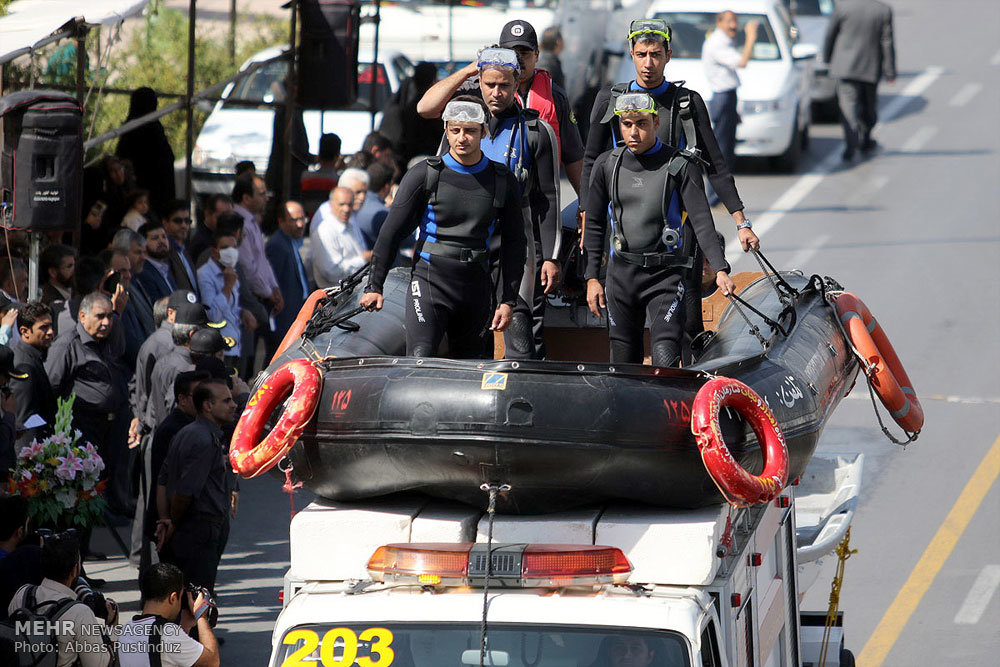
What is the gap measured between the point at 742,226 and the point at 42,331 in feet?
15.5

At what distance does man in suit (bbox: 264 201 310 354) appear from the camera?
47.3 feet

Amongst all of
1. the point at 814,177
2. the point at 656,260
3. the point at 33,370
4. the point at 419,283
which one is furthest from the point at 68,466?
the point at 814,177

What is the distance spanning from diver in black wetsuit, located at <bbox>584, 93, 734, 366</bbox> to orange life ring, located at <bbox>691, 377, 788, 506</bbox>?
5.73 ft

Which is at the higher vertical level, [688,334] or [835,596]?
[688,334]

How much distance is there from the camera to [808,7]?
87.0 feet

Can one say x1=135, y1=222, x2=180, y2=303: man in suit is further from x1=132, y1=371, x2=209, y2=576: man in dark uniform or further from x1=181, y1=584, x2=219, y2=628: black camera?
x1=181, y1=584, x2=219, y2=628: black camera

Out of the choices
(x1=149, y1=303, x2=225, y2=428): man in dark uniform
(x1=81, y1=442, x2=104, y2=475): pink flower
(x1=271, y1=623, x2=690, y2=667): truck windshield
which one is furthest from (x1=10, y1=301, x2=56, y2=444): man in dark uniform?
(x1=271, y1=623, x2=690, y2=667): truck windshield

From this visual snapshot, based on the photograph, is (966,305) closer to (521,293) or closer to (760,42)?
(760,42)

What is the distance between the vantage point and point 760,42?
22109 mm

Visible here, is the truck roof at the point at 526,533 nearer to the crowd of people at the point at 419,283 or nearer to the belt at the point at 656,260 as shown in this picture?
the crowd of people at the point at 419,283

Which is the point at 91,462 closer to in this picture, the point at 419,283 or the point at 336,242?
the point at 419,283

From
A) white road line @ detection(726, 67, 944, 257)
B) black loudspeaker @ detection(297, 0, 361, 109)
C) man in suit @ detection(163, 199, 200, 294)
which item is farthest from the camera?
white road line @ detection(726, 67, 944, 257)

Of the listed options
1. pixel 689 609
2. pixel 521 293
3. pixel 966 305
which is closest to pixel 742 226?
pixel 521 293

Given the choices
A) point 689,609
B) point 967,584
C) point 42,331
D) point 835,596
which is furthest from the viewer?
point 967,584
